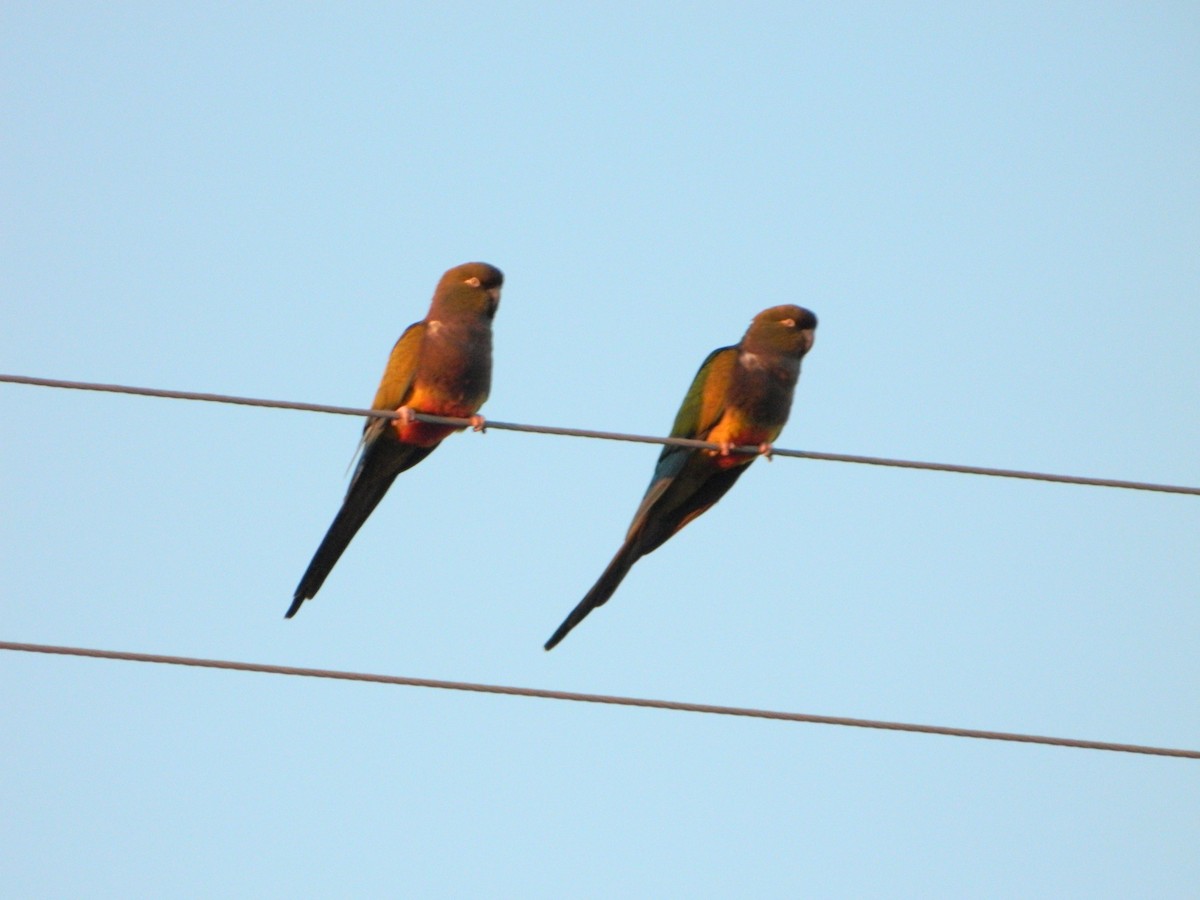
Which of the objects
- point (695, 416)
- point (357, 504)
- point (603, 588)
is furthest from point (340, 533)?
point (695, 416)

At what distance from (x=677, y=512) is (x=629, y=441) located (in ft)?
7.49

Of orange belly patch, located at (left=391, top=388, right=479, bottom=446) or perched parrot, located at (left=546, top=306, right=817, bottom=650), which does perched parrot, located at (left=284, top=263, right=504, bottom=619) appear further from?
perched parrot, located at (left=546, top=306, right=817, bottom=650)

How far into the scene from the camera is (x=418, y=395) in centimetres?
688

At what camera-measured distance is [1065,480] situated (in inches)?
181

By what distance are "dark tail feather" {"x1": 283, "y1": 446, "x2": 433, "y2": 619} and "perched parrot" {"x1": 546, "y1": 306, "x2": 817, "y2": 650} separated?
1.01 metres

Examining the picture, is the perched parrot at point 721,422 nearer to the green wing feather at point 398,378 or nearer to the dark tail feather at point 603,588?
the dark tail feather at point 603,588

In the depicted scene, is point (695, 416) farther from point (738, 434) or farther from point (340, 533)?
point (340, 533)

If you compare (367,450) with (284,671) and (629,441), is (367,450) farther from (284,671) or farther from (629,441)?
(284,671)

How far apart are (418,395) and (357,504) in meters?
0.56

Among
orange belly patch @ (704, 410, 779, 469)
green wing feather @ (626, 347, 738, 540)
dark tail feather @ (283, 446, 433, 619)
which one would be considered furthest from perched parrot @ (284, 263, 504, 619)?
orange belly patch @ (704, 410, 779, 469)

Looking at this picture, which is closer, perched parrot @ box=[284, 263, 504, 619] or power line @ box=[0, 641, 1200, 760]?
power line @ box=[0, 641, 1200, 760]

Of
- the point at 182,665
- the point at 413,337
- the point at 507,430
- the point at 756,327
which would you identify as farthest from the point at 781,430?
the point at 182,665

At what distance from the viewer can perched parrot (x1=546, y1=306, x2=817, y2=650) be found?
673cm

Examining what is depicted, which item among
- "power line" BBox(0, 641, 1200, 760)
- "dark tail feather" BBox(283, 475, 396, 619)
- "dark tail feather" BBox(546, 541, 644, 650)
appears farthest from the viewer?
"dark tail feather" BBox(283, 475, 396, 619)
